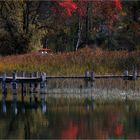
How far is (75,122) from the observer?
32.6 m

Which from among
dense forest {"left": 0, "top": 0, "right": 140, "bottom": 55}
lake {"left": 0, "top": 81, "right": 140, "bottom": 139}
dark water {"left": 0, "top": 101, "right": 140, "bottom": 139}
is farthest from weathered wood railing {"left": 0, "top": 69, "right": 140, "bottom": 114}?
dense forest {"left": 0, "top": 0, "right": 140, "bottom": 55}

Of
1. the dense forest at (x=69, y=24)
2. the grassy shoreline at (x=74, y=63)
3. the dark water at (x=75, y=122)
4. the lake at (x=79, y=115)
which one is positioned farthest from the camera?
the dense forest at (x=69, y=24)

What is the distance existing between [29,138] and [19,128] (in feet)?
10.7

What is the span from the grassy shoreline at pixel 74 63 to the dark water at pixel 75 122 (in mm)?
10250

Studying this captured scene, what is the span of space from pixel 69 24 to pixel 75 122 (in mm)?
39451

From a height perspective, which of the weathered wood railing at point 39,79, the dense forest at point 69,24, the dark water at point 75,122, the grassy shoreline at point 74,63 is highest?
the dense forest at point 69,24

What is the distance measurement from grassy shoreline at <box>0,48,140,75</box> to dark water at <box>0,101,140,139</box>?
1025 cm

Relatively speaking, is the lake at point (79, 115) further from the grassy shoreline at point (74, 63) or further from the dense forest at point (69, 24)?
the dense forest at point (69, 24)

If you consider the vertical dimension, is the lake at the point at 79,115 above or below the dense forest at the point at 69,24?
below

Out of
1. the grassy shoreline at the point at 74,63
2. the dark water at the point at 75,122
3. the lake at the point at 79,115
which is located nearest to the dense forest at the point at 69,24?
the grassy shoreline at the point at 74,63

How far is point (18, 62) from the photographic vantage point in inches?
2015

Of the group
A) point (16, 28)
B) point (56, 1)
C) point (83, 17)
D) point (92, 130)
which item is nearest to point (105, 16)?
point (83, 17)

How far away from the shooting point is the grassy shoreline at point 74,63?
1980 inches

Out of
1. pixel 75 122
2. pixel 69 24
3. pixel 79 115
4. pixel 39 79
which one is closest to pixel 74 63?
pixel 39 79
